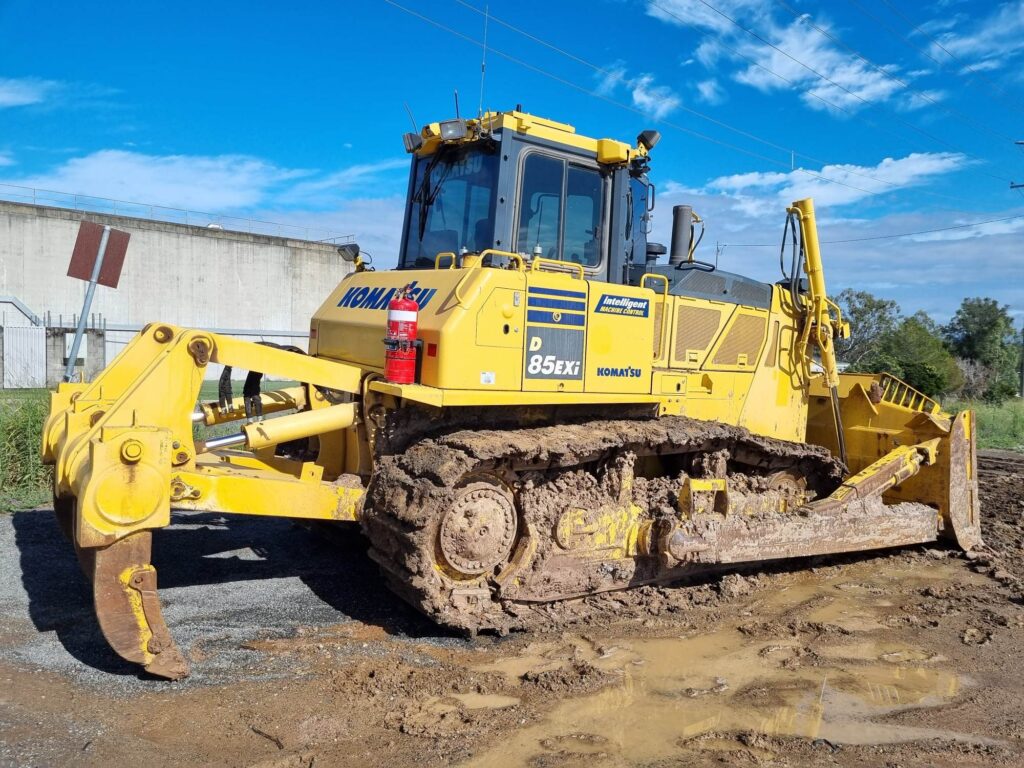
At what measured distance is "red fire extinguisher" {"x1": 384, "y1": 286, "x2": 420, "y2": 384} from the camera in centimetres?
511

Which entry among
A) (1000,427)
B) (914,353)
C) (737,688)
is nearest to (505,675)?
(737,688)

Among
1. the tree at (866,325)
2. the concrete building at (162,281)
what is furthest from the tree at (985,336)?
the concrete building at (162,281)

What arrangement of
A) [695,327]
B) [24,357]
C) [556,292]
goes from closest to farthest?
[556,292] → [695,327] → [24,357]

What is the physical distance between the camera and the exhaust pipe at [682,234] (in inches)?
299

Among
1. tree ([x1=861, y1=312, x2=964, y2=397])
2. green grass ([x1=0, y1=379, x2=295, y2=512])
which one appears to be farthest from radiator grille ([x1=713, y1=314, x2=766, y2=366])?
tree ([x1=861, y1=312, x2=964, y2=397])

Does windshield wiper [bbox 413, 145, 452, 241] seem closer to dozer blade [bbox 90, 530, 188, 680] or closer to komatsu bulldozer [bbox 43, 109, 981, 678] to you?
komatsu bulldozer [bbox 43, 109, 981, 678]

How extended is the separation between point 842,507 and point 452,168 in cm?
428

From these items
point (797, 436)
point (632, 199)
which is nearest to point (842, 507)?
point (797, 436)

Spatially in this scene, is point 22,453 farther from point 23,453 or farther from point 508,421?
point 508,421

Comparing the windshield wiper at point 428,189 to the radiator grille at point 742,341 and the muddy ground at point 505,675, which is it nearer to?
the radiator grille at point 742,341

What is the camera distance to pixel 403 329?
512 cm

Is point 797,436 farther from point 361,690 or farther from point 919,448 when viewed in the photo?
point 361,690

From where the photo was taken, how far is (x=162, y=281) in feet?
104

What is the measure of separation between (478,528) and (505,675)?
929 mm
